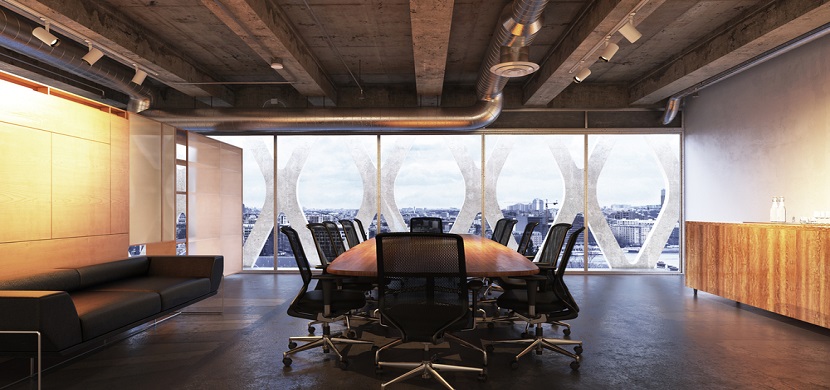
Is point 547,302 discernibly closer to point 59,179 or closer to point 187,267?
point 187,267

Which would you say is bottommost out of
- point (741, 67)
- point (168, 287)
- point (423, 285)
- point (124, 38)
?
point (168, 287)

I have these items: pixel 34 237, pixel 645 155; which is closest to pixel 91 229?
pixel 34 237

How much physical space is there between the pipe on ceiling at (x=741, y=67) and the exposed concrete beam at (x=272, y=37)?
539 cm

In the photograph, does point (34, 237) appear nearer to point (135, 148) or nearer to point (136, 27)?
point (135, 148)

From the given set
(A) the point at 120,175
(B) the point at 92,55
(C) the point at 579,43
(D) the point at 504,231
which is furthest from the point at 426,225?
(B) the point at 92,55

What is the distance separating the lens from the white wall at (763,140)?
5.40 meters

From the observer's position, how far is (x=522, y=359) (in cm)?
375

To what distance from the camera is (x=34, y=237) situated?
13.6 feet

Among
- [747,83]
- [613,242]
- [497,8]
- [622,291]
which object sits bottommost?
[622,291]

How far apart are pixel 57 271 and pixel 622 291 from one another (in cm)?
658

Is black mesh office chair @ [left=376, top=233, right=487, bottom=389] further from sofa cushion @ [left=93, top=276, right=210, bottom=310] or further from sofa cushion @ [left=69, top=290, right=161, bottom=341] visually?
sofa cushion @ [left=93, top=276, right=210, bottom=310]

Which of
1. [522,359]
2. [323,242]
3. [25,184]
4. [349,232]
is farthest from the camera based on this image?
[349,232]

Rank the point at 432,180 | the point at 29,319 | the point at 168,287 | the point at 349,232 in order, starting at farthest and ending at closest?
the point at 432,180 → the point at 349,232 → the point at 168,287 → the point at 29,319

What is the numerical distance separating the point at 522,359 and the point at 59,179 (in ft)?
14.6
